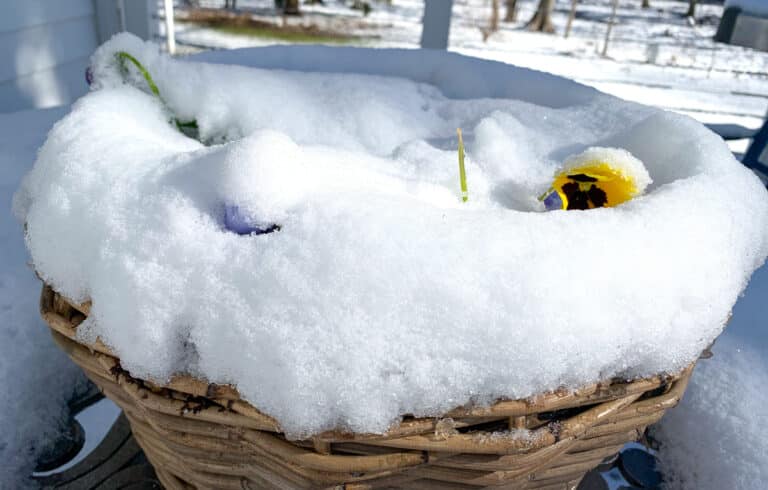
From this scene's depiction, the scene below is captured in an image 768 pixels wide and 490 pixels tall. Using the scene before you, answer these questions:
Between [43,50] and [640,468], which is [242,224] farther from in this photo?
[43,50]

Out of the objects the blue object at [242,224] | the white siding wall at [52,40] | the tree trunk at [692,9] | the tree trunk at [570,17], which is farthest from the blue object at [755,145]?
the tree trunk at [692,9]

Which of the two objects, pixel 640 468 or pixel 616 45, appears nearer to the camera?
pixel 640 468

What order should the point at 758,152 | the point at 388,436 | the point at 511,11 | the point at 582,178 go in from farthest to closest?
the point at 511,11 < the point at 758,152 < the point at 582,178 < the point at 388,436

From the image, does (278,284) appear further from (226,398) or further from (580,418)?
(580,418)

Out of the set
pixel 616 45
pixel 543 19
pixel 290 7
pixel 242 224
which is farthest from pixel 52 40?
pixel 543 19

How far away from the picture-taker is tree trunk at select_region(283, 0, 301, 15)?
4.89m

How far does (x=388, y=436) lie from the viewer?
0.33 m

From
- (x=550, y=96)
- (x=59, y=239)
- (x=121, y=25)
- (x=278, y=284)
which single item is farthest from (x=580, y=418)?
(x=121, y=25)

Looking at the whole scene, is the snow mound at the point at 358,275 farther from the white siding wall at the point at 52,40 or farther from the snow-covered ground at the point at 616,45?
the snow-covered ground at the point at 616,45

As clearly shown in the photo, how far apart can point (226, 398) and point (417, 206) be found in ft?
0.55

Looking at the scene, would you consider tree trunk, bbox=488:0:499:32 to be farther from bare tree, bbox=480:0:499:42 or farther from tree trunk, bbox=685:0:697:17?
tree trunk, bbox=685:0:697:17

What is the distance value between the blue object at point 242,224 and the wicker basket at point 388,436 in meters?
0.10

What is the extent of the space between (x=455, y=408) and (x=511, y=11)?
5707 mm

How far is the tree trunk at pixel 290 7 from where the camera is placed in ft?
16.0
